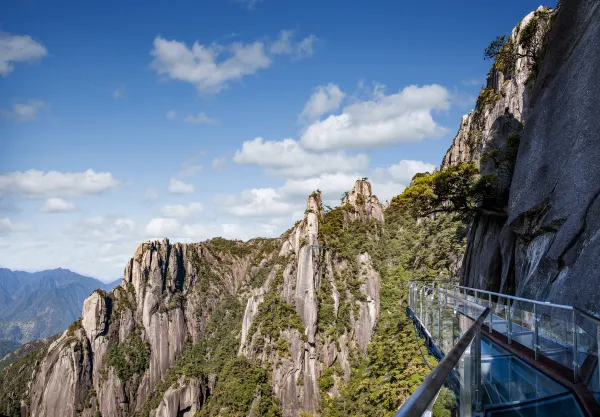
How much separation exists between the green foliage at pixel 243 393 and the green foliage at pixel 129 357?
1319 inches

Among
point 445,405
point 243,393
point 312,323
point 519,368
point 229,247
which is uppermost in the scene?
point 229,247

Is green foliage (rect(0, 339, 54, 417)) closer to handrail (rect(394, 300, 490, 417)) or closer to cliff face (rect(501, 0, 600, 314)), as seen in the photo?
cliff face (rect(501, 0, 600, 314))

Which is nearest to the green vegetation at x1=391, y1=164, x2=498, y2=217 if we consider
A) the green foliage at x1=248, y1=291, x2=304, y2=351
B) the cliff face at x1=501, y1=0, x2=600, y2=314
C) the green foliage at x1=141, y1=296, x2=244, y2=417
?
the cliff face at x1=501, y1=0, x2=600, y2=314

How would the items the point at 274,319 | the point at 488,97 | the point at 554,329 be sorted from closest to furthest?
the point at 554,329 → the point at 488,97 → the point at 274,319

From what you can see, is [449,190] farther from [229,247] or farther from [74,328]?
[229,247]

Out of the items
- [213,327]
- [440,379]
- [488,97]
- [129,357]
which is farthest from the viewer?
[213,327]

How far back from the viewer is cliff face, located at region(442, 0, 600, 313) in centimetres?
941

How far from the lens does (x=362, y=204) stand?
245 ft

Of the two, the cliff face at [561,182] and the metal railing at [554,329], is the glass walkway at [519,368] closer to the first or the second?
the metal railing at [554,329]

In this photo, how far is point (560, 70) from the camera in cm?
1373

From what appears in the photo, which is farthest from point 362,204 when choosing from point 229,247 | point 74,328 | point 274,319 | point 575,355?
point 74,328

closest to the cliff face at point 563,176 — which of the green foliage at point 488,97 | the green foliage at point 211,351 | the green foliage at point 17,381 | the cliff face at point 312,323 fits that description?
the green foliage at point 488,97

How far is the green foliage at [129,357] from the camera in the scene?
91688 mm

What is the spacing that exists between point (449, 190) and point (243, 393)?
48.1 m
